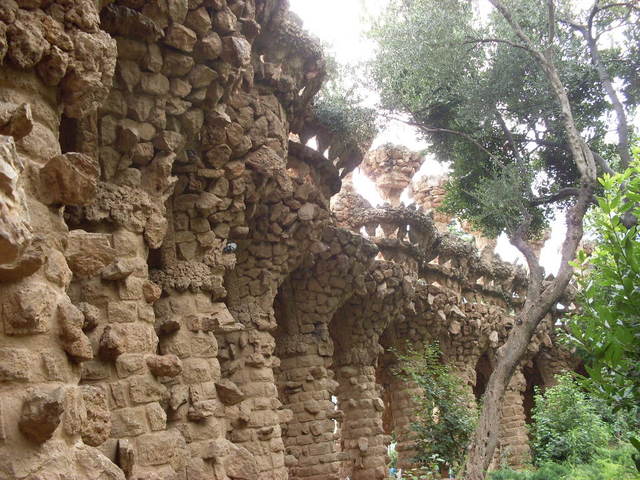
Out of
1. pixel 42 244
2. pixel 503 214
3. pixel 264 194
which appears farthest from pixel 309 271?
pixel 42 244

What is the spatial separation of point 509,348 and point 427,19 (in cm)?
622

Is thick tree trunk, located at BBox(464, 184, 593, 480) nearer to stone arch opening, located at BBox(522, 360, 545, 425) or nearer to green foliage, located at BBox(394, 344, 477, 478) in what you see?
green foliage, located at BBox(394, 344, 477, 478)

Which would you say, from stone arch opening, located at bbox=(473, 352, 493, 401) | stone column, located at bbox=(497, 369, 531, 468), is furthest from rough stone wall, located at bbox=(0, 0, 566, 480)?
stone arch opening, located at bbox=(473, 352, 493, 401)

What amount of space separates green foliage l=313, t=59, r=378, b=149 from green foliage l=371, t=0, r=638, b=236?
295cm

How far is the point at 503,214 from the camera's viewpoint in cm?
1240

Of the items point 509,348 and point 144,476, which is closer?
point 144,476

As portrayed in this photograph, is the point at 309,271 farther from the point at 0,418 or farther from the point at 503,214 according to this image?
the point at 0,418

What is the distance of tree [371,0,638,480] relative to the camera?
12.4 m

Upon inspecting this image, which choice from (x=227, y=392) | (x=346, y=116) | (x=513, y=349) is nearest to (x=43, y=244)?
(x=227, y=392)

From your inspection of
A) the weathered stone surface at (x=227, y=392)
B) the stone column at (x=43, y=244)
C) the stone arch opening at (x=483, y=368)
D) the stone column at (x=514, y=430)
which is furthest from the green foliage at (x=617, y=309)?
the stone arch opening at (x=483, y=368)

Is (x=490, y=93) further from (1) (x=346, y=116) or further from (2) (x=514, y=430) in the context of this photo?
(2) (x=514, y=430)

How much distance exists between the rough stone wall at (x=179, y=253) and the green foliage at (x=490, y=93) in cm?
177

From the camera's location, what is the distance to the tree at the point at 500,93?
40.7ft

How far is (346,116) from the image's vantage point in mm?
9359
